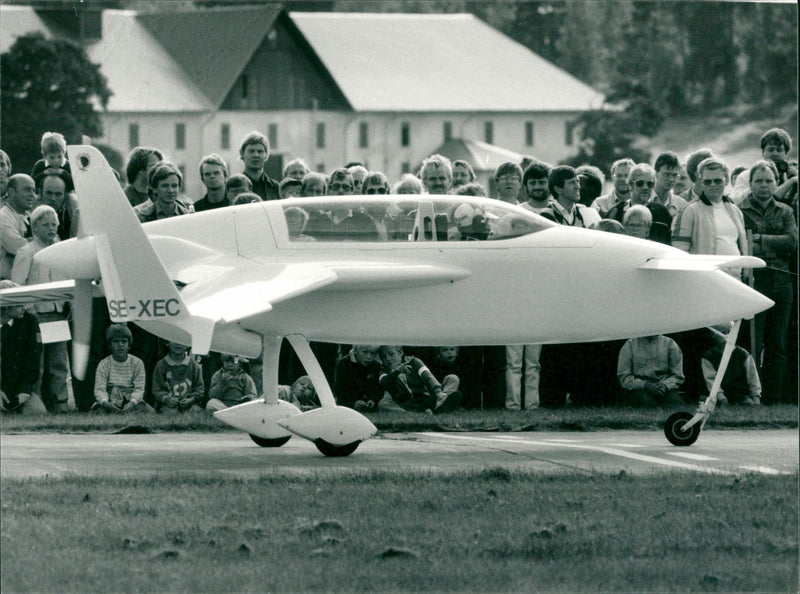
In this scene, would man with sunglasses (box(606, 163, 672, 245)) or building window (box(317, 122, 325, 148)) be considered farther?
building window (box(317, 122, 325, 148))

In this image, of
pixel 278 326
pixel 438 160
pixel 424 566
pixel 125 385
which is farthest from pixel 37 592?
pixel 438 160

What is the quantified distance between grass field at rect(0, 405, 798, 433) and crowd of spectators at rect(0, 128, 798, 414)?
1.27 ft

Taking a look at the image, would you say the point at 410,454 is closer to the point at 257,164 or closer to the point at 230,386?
the point at 230,386

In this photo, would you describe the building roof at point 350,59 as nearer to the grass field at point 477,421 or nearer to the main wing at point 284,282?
the main wing at point 284,282

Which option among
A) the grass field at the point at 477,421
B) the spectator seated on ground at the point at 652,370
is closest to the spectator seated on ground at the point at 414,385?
the grass field at the point at 477,421

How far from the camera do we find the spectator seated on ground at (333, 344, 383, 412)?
15.8 metres

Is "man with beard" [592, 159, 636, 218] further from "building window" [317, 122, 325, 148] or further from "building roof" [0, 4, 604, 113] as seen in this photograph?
"building window" [317, 122, 325, 148]

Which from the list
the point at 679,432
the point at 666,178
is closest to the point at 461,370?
the point at 679,432

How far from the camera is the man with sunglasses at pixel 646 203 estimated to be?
54.8ft

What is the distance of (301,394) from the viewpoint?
15836 mm

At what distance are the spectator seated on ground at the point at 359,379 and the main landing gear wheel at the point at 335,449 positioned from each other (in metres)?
2.32

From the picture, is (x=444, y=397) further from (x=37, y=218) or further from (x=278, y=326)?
(x=37, y=218)

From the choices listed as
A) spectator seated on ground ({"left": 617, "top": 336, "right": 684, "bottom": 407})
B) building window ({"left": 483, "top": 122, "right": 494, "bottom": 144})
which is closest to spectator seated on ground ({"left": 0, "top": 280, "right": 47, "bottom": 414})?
spectator seated on ground ({"left": 617, "top": 336, "right": 684, "bottom": 407})

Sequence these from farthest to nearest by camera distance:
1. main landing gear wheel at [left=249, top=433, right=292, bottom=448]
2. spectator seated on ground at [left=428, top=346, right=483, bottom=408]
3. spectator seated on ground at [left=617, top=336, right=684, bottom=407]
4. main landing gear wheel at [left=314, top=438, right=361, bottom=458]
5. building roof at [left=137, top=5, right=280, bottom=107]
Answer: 1. spectator seated on ground at [left=428, top=346, right=483, bottom=408]
2. spectator seated on ground at [left=617, top=336, right=684, bottom=407]
3. building roof at [left=137, top=5, right=280, bottom=107]
4. main landing gear wheel at [left=249, top=433, right=292, bottom=448]
5. main landing gear wheel at [left=314, top=438, right=361, bottom=458]
